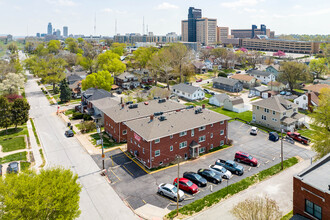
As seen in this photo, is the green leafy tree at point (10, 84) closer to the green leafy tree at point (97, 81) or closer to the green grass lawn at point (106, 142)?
the green leafy tree at point (97, 81)

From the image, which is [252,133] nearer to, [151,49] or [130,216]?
[130,216]

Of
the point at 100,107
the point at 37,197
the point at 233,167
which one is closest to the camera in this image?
the point at 37,197

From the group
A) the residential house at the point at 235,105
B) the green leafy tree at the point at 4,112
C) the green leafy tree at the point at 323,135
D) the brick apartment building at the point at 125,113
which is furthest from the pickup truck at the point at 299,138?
the green leafy tree at the point at 4,112

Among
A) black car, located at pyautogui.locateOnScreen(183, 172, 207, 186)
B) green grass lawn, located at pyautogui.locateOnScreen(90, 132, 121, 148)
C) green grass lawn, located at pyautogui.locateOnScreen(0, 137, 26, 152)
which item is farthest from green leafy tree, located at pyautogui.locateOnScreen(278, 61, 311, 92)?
green grass lawn, located at pyautogui.locateOnScreen(0, 137, 26, 152)

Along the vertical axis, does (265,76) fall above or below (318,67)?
below

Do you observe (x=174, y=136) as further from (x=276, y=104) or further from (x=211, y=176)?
(x=276, y=104)

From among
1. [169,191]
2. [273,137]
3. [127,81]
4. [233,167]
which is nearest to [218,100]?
[273,137]
